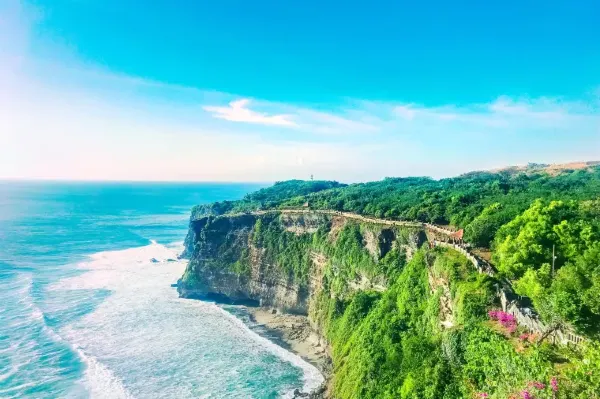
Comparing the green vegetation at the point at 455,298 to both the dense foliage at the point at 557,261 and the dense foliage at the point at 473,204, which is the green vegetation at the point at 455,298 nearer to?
the dense foliage at the point at 557,261

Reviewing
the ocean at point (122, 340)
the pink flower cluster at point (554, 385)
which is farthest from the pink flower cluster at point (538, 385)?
the ocean at point (122, 340)

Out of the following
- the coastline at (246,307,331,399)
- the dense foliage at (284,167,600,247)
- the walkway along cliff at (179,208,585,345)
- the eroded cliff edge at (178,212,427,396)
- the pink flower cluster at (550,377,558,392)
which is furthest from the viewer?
the walkway along cliff at (179,208,585,345)

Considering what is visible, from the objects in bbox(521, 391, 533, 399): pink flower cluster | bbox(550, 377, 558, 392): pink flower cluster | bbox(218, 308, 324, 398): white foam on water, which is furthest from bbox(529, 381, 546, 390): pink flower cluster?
bbox(218, 308, 324, 398): white foam on water

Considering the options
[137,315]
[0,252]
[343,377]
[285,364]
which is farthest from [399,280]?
[0,252]

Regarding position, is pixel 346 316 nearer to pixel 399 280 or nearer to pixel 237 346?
pixel 399 280

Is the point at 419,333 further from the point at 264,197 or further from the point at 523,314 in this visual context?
the point at 264,197

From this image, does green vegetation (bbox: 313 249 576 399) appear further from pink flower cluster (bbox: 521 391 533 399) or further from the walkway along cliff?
the walkway along cliff

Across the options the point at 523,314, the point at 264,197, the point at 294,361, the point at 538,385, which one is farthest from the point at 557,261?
the point at 264,197
